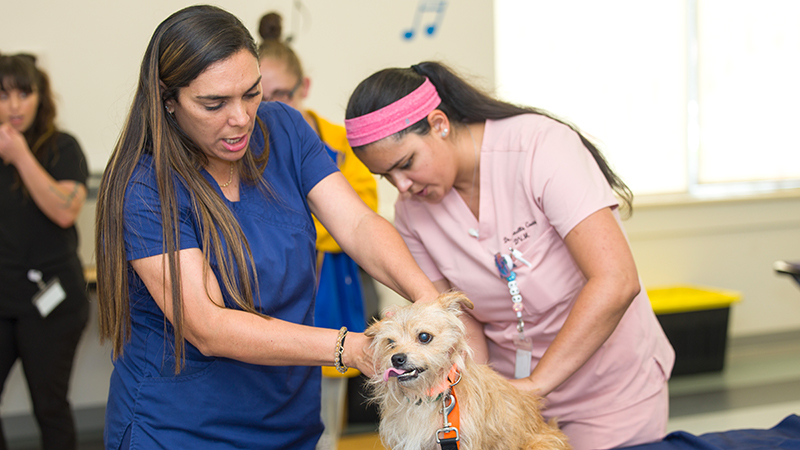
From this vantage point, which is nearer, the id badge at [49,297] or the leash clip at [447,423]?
the leash clip at [447,423]

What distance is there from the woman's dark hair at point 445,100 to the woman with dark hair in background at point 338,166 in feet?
2.86

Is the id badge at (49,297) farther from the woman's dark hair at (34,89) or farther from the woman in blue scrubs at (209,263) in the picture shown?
the woman in blue scrubs at (209,263)

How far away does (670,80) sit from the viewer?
4.32 meters

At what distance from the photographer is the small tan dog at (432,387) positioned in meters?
1.03

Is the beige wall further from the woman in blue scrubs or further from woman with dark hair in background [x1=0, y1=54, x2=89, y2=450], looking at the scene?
the woman in blue scrubs

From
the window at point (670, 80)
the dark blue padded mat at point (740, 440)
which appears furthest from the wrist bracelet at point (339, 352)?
the window at point (670, 80)

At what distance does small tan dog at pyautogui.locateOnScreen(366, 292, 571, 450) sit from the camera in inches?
40.6

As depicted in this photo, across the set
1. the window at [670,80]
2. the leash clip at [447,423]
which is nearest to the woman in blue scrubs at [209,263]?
the leash clip at [447,423]

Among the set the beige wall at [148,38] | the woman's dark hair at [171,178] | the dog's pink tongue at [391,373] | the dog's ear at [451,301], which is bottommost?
the dog's pink tongue at [391,373]

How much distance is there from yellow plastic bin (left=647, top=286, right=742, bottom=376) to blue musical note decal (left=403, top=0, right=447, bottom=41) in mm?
2378

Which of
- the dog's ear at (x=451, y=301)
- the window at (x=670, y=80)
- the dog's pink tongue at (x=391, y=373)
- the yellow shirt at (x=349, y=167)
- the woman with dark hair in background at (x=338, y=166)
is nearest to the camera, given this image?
the dog's pink tongue at (x=391, y=373)

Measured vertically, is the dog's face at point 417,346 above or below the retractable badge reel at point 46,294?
above

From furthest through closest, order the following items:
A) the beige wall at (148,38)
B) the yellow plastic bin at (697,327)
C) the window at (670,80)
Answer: the window at (670,80), the yellow plastic bin at (697,327), the beige wall at (148,38)

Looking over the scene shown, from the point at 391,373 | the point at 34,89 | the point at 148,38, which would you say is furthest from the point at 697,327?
the point at 34,89
